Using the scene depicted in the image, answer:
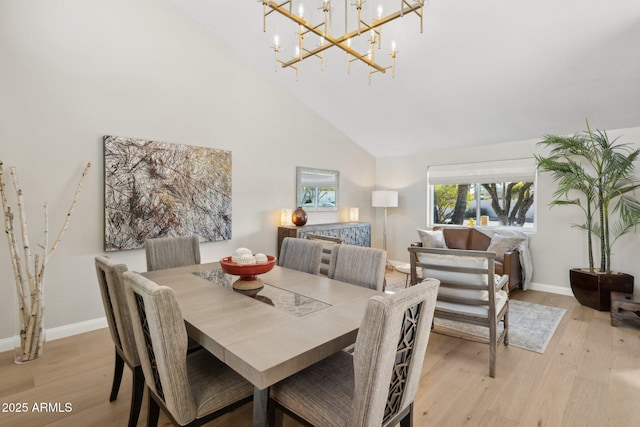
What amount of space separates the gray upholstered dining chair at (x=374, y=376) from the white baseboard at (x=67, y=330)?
259 centimetres

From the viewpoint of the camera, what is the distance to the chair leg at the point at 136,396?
164 cm

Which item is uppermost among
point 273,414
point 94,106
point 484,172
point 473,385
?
point 94,106

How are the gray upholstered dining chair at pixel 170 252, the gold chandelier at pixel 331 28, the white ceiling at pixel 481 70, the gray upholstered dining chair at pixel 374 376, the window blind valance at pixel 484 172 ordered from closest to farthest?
the gray upholstered dining chair at pixel 374 376
the gold chandelier at pixel 331 28
the gray upholstered dining chair at pixel 170 252
the white ceiling at pixel 481 70
the window blind valance at pixel 484 172

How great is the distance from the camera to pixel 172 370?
123 cm

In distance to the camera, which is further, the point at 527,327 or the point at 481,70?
the point at 481,70

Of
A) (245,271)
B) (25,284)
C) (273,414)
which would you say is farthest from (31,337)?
(273,414)

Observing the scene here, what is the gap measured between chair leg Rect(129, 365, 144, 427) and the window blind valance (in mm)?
4984

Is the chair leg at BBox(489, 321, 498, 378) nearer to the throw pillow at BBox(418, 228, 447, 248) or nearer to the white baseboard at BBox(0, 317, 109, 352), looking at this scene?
the throw pillow at BBox(418, 228, 447, 248)

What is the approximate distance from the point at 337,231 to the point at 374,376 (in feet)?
12.7

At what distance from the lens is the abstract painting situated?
123 inches

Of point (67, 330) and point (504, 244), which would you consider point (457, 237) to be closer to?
point (504, 244)

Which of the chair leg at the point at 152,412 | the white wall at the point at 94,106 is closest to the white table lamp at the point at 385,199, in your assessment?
the white wall at the point at 94,106

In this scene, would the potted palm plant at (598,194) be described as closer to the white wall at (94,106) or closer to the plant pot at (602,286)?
the plant pot at (602,286)

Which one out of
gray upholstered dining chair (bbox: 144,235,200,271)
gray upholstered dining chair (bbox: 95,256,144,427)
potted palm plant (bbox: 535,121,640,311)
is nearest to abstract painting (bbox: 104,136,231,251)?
gray upholstered dining chair (bbox: 144,235,200,271)
